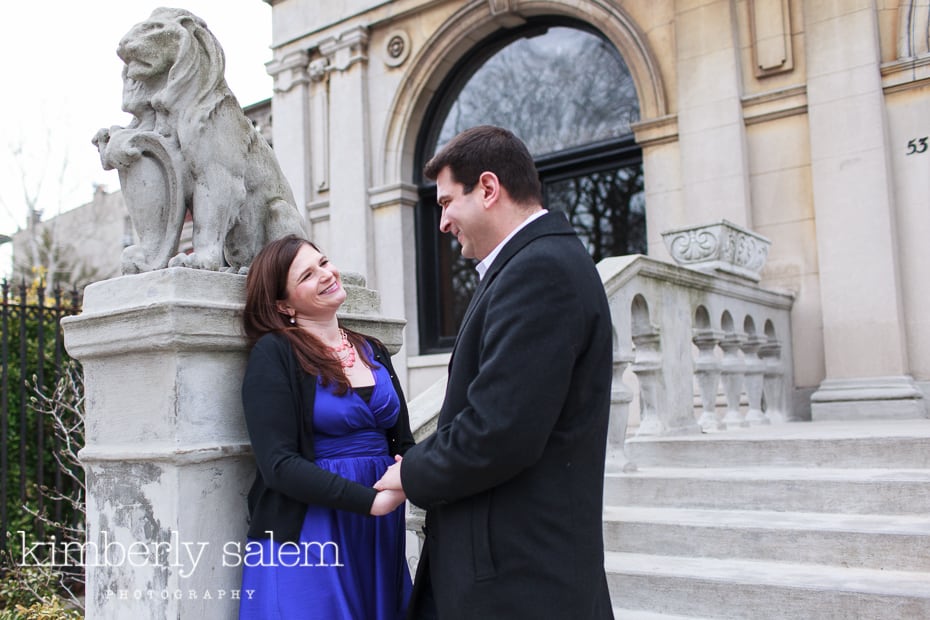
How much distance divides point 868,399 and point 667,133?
131 inches

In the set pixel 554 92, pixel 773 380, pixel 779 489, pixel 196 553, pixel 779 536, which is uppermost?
pixel 554 92

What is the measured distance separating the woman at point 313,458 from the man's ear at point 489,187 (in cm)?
61

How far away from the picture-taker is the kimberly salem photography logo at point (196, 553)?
2213 millimetres

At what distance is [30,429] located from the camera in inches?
277

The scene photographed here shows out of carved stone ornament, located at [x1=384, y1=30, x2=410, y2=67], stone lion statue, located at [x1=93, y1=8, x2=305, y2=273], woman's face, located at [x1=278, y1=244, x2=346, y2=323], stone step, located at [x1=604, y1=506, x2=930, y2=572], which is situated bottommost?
stone step, located at [x1=604, y1=506, x2=930, y2=572]

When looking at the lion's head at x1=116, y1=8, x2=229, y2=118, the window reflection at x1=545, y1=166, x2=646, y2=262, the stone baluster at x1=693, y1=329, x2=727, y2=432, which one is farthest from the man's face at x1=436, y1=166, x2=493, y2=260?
the window reflection at x1=545, y1=166, x2=646, y2=262

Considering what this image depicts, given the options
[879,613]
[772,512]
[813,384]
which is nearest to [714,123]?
[813,384]

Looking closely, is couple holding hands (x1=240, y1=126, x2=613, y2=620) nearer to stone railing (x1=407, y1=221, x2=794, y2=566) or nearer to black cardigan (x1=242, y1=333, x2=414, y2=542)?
black cardigan (x1=242, y1=333, x2=414, y2=542)

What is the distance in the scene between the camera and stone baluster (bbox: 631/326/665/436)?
5328 mm

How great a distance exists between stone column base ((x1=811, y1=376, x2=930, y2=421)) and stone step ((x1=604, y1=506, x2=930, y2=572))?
339 cm

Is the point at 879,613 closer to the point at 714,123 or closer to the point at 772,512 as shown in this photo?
the point at 772,512

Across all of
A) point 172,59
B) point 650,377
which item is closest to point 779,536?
point 650,377

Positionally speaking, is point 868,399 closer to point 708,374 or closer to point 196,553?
point 708,374

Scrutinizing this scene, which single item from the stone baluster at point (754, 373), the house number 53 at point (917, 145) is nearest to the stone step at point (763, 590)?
the stone baluster at point (754, 373)
